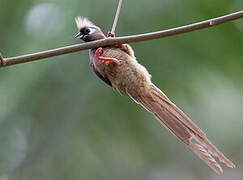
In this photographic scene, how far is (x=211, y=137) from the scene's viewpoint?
538 centimetres

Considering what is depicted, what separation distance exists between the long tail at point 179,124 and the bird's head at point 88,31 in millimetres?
765

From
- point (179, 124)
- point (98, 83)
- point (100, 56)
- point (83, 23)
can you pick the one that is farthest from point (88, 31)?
point (179, 124)

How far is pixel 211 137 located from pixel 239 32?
48.2 inches

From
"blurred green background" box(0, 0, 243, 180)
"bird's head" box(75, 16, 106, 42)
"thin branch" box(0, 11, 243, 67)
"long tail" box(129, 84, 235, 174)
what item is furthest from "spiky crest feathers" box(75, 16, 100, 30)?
"thin branch" box(0, 11, 243, 67)

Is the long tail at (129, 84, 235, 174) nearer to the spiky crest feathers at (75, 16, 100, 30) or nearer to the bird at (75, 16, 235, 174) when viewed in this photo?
the bird at (75, 16, 235, 174)

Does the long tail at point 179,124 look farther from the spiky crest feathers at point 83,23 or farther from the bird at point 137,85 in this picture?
the spiky crest feathers at point 83,23

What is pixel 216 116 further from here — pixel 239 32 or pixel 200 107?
pixel 239 32

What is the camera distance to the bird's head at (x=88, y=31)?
14.9 ft

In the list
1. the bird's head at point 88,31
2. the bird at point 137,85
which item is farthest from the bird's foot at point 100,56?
the bird's head at point 88,31

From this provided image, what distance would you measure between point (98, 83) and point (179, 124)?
66.2 inches

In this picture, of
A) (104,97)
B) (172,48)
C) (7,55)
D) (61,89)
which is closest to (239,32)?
(172,48)

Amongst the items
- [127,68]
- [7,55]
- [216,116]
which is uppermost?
[127,68]

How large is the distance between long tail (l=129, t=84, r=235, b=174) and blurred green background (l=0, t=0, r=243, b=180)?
100 centimetres

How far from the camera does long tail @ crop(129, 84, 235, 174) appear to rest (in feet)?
10.9
